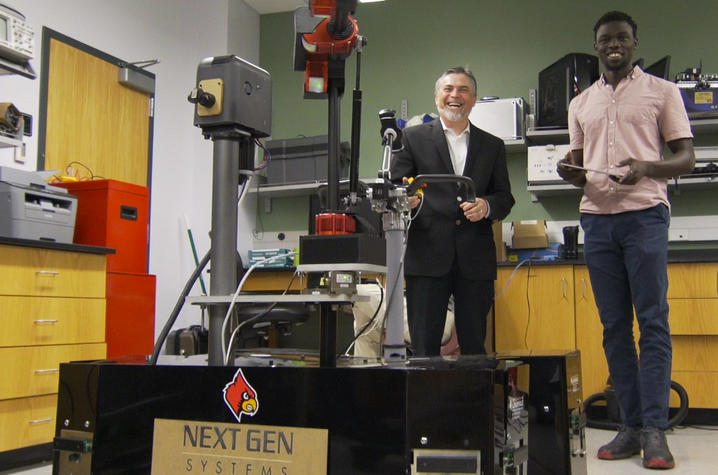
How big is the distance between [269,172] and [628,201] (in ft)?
10.6

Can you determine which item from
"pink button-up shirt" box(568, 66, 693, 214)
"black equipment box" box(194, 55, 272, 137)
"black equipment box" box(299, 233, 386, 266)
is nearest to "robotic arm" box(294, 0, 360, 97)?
"black equipment box" box(194, 55, 272, 137)

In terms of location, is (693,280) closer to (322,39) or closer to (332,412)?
(322,39)

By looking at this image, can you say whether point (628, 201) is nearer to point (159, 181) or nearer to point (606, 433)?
point (606, 433)

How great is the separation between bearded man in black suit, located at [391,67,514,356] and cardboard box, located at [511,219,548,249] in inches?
80.3

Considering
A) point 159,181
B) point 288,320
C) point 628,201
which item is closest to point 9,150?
point 159,181

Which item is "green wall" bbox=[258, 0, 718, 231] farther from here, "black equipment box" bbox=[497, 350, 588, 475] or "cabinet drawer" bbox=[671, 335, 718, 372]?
"black equipment box" bbox=[497, 350, 588, 475]

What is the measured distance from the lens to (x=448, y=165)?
92.9 inches

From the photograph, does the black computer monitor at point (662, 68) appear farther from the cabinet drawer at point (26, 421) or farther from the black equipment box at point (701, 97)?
the cabinet drawer at point (26, 421)

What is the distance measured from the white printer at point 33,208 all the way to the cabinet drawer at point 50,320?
1.17 ft

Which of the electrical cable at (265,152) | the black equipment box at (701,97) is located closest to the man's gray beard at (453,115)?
the electrical cable at (265,152)

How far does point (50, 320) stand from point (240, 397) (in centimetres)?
172

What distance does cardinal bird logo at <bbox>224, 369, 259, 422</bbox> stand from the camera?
129 cm

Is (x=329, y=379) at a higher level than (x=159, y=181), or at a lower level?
lower

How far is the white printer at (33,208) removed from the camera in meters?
2.89
